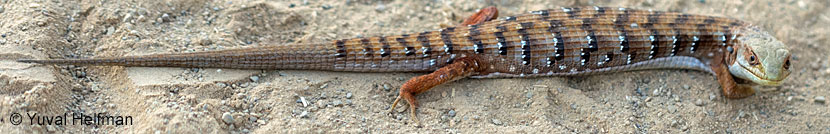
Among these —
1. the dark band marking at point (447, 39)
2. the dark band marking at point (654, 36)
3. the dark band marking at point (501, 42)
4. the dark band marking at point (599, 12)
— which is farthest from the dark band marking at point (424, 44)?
the dark band marking at point (654, 36)

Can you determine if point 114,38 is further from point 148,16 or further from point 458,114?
point 458,114

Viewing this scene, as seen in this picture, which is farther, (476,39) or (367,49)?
(476,39)

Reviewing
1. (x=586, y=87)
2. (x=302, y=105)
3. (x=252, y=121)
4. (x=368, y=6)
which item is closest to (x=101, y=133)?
(x=252, y=121)

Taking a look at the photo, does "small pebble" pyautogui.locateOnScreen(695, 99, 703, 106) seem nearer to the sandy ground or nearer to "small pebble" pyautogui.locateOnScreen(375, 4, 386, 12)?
the sandy ground

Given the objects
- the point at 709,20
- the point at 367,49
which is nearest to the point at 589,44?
the point at 709,20

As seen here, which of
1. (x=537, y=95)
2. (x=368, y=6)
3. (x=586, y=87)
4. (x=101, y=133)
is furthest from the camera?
(x=368, y=6)

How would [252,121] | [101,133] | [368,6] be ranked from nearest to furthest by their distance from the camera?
[101,133] < [252,121] < [368,6]

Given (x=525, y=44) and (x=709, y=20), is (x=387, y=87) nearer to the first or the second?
(x=525, y=44)

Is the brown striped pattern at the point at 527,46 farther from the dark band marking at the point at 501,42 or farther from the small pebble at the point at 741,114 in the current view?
the small pebble at the point at 741,114
